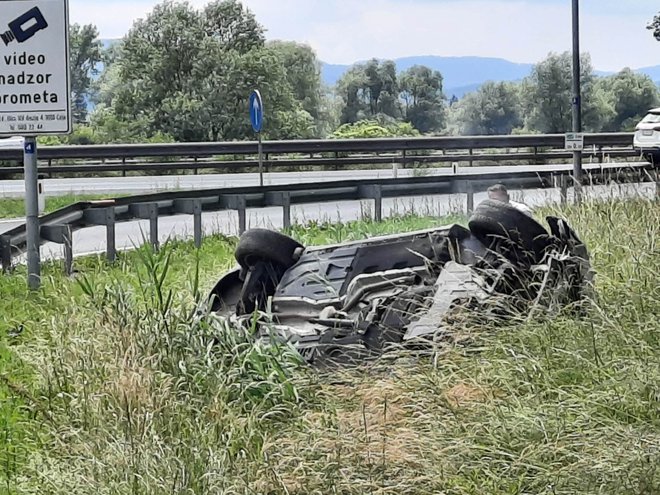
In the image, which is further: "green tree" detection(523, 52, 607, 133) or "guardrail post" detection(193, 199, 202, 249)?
"green tree" detection(523, 52, 607, 133)

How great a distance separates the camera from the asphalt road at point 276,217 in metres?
14.8

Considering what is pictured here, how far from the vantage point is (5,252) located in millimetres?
12617

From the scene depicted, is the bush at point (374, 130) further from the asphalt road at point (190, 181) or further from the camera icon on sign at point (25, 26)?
the camera icon on sign at point (25, 26)

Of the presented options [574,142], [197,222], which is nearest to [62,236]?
[197,222]

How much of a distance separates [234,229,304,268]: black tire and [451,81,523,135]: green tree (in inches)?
1058

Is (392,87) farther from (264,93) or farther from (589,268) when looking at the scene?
(589,268)

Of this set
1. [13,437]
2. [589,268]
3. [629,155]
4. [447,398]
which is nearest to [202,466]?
[447,398]

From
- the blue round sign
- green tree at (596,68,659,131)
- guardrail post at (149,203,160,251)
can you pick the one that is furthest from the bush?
guardrail post at (149,203,160,251)

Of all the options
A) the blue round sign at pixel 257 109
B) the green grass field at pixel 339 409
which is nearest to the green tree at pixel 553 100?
the blue round sign at pixel 257 109

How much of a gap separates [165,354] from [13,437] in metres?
0.92

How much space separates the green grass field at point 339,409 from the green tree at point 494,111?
91.5ft

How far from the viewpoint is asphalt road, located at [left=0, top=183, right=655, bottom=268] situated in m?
14.8

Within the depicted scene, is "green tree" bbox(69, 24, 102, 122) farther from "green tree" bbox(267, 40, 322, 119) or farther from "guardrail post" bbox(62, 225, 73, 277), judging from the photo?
"guardrail post" bbox(62, 225, 73, 277)

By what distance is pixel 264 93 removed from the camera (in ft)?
157
